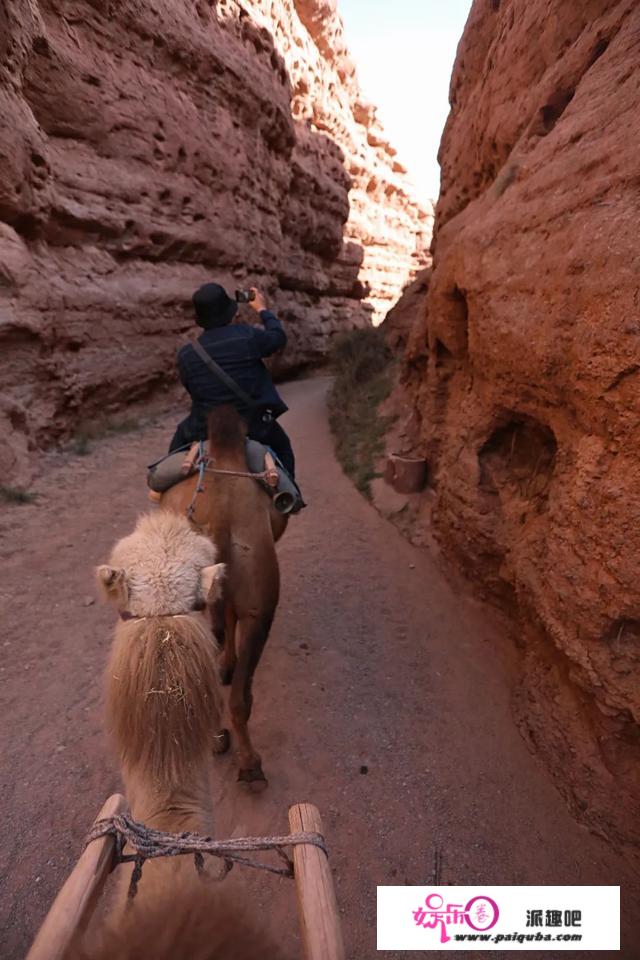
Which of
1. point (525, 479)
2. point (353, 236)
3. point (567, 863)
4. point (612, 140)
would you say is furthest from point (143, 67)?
point (353, 236)

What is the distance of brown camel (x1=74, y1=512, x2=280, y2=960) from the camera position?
1.31 m

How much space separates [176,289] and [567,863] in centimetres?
985

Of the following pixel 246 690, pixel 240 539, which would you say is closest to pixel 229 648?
pixel 246 690

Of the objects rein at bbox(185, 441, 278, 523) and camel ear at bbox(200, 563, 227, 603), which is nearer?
camel ear at bbox(200, 563, 227, 603)

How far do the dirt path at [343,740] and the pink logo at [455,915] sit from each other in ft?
0.68

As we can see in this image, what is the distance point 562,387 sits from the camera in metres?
2.88

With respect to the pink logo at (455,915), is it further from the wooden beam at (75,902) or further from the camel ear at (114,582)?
the camel ear at (114,582)

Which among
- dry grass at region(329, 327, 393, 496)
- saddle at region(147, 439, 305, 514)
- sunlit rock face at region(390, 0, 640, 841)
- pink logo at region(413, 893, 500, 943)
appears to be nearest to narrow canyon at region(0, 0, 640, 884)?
sunlit rock face at region(390, 0, 640, 841)

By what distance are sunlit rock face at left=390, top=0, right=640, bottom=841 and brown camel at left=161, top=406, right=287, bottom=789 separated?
1.73 meters

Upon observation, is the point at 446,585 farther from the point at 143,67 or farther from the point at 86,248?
the point at 143,67

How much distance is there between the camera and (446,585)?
4.95 meters

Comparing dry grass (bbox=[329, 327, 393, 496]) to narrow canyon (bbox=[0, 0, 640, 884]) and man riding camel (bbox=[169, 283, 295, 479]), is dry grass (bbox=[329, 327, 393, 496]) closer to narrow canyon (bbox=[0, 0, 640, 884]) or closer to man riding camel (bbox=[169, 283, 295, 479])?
narrow canyon (bbox=[0, 0, 640, 884])

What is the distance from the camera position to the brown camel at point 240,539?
2500mm

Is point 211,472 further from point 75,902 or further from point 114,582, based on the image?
point 75,902
